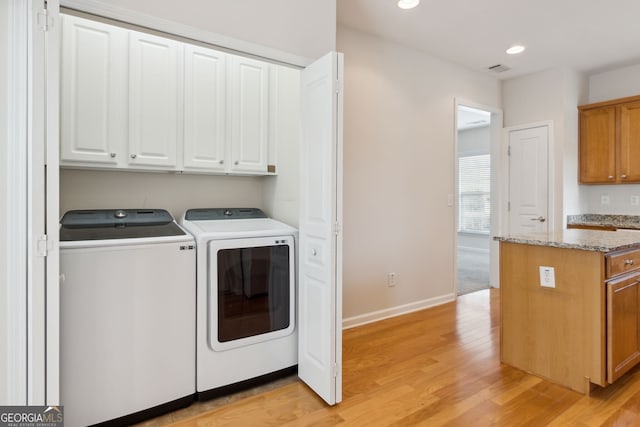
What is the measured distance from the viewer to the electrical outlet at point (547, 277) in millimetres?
2246

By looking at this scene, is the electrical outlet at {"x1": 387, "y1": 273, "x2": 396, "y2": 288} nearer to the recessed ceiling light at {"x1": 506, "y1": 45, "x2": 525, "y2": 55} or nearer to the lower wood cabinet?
the lower wood cabinet

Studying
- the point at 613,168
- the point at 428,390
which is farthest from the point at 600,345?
the point at 613,168

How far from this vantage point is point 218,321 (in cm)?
208

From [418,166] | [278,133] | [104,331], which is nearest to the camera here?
[104,331]

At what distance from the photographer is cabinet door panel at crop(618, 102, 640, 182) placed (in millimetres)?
3869

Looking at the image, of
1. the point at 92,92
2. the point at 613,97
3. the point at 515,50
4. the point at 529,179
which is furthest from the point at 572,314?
the point at 613,97

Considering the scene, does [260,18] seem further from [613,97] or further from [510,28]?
[613,97]

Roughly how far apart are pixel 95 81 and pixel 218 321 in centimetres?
163

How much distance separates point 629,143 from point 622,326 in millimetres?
2728

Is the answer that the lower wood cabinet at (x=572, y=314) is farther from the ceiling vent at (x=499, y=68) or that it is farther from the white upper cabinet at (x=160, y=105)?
the ceiling vent at (x=499, y=68)

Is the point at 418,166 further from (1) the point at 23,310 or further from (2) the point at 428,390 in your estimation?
(1) the point at 23,310

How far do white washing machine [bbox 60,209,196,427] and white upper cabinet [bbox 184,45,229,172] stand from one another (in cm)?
69

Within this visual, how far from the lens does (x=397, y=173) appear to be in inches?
142

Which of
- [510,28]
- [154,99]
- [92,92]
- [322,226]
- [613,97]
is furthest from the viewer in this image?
[613,97]
